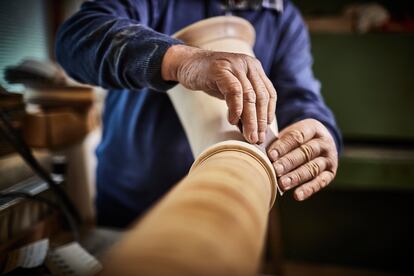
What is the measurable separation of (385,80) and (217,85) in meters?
1.13

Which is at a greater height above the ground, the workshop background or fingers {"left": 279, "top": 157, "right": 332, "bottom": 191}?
fingers {"left": 279, "top": 157, "right": 332, "bottom": 191}

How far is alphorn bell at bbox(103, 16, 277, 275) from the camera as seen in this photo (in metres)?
0.18

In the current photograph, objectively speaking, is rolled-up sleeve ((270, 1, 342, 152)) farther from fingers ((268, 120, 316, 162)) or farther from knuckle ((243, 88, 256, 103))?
knuckle ((243, 88, 256, 103))

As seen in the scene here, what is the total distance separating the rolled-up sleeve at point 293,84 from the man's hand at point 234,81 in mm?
121

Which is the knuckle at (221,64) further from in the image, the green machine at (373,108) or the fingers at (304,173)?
the green machine at (373,108)

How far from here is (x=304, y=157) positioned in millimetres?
422

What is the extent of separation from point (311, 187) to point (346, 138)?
112 cm

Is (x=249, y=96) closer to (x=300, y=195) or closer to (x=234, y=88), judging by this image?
(x=234, y=88)

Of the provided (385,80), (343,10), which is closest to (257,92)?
(385,80)

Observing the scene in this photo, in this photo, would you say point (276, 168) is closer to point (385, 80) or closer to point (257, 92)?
point (257, 92)

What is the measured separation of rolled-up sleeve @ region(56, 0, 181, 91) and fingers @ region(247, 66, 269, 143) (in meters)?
0.09

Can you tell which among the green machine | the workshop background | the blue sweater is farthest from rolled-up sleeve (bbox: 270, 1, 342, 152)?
the green machine

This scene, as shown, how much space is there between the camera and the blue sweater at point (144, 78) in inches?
16.2

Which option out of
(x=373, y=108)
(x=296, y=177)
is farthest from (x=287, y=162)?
(x=373, y=108)
